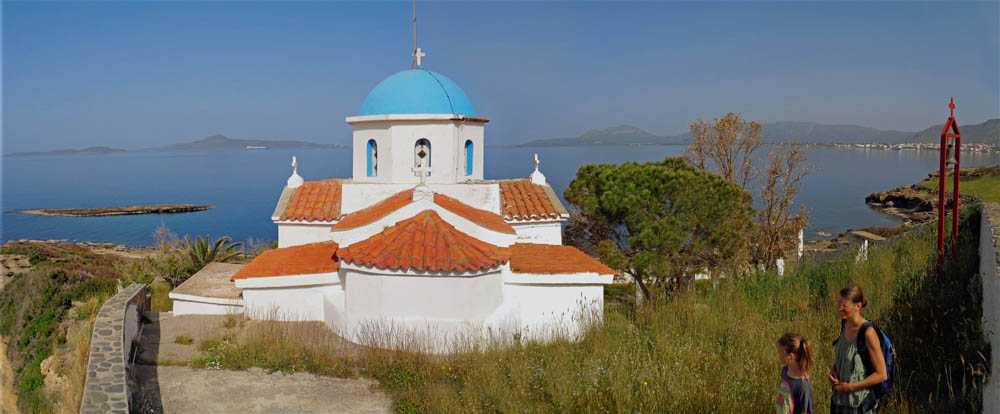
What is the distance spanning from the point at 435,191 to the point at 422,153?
1.09 m

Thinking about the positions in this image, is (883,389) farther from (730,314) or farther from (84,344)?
(84,344)

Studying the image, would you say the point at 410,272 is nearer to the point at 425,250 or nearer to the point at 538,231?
the point at 425,250

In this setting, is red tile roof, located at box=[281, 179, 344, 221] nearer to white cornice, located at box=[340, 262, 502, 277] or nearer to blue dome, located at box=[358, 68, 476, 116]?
blue dome, located at box=[358, 68, 476, 116]

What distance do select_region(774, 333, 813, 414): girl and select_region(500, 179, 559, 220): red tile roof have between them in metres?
8.20

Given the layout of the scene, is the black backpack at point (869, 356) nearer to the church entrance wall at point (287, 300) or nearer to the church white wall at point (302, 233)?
the church entrance wall at point (287, 300)

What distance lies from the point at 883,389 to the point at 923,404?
150 cm

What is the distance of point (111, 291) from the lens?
14227mm

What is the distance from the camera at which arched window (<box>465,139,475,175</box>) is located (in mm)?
13280

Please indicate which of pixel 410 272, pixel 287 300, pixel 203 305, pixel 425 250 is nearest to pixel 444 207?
pixel 425 250

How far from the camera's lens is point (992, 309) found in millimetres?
5398

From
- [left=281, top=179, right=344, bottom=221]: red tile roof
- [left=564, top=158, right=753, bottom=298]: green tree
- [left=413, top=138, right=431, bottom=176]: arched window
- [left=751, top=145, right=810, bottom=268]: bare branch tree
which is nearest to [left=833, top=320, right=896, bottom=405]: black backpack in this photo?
[left=413, top=138, right=431, bottom=176]: arched window

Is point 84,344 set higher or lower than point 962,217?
lower

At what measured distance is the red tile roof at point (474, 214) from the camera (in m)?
10.2

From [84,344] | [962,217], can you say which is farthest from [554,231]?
[84,344]
